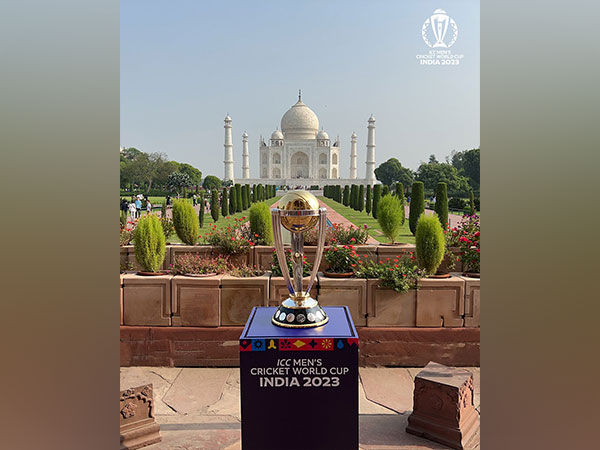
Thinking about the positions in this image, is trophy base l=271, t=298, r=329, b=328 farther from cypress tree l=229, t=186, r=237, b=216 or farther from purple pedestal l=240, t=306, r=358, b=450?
cypress tree l=229, t=186, r=237, b=216

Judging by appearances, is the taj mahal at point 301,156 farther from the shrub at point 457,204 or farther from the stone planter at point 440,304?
the stone planter at point 440,304

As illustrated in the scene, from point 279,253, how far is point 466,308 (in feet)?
7.57

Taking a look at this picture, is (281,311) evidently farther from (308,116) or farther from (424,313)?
(308,116)

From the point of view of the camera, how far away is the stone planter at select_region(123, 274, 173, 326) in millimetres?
3787

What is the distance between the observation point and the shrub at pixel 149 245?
Result: 13.9ft

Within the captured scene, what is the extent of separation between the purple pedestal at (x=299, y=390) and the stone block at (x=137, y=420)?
0.97 meters

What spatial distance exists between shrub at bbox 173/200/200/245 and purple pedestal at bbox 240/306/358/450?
12.1ft

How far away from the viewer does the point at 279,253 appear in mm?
2146

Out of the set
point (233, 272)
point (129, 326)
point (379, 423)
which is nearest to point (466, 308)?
point (379, 423)

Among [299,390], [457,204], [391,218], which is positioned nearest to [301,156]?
[457,204]

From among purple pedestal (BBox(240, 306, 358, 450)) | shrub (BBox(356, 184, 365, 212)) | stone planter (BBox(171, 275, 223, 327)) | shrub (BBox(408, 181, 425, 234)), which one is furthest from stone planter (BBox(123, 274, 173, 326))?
shrub (BBox(356, 184, 365, 212))

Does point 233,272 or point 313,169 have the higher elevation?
point 313,169

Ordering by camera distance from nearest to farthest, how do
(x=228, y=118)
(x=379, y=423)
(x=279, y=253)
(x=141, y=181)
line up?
(x=279, y=253), (x=379, y=423), (x=141, y=181), (x=228, y=118)

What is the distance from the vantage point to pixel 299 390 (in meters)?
1.95
